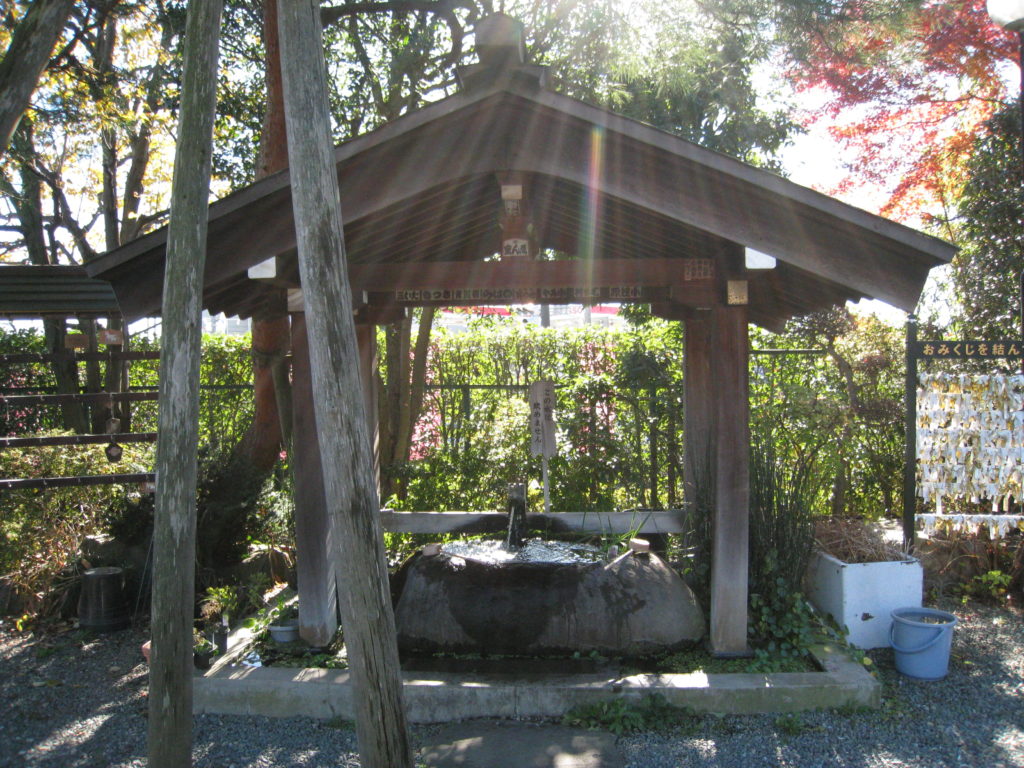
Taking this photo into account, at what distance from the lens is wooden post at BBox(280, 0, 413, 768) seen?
9.70 ft

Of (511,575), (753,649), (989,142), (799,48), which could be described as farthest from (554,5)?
(753,649)

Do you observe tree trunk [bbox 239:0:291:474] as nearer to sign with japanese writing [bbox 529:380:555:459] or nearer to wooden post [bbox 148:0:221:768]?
sign with japanese writing [bbox 529:380:555:459]

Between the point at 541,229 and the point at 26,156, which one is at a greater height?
the point at 26,156

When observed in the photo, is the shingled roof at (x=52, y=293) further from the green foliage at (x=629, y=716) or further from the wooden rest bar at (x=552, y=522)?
the green foliage at (x=629, y=716)

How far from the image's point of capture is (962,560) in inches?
274

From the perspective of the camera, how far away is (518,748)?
4316 mm

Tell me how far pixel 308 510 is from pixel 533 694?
187cm

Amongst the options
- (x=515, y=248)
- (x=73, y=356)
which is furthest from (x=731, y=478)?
(x=73, y=356)

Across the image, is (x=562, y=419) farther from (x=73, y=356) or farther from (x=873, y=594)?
(x=73, y=356)

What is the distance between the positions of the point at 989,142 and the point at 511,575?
6181 mm

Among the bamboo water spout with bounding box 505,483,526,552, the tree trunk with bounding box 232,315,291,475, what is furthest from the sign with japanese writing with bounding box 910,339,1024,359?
the tree trunk with bounding box 232,315,291,475

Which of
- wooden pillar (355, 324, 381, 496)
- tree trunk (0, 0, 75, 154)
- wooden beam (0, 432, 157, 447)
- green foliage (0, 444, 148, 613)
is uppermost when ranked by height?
tree trunk (0, 0, 75, 154)

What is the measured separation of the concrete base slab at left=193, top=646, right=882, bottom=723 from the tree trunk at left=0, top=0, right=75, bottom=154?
12.1 feet

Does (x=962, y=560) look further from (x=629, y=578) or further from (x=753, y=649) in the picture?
(x=629, y=578)
